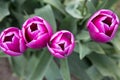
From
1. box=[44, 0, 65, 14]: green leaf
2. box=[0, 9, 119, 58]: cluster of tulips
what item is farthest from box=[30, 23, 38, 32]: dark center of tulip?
box=[44, 0, 65, 14]: green leaf

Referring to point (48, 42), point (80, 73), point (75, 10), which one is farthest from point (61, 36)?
point (80, 73)

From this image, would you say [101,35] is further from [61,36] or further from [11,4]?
[11,4]

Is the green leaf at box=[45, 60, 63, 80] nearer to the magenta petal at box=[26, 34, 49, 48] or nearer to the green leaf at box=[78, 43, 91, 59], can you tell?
the green leaf at box=[78, 43, 91, 59]

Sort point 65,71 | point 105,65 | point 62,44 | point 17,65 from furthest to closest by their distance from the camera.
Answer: point 17,65 < point 105,65 < point 65,71 < point 62,44

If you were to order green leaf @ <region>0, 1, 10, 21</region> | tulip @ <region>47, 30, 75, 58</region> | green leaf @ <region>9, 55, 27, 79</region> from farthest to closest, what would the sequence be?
green leaf @ <region>9, 55, 27, 79</region> < green leaf @ <region>0, 1, 10, 21</region> < tulip @ <region>47, 30, 75, 58</region>

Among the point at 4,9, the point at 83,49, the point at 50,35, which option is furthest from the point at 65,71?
the point at 4,9

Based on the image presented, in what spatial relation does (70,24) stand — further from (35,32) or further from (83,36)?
(35,32)
